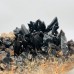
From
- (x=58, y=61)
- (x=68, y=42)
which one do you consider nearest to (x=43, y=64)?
(x=58, y=61)

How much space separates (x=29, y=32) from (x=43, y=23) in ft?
4.79

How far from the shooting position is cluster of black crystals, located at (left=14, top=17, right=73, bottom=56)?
135 ft

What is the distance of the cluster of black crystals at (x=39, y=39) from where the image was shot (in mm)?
41050

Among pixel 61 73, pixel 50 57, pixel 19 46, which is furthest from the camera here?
pixel 19 46

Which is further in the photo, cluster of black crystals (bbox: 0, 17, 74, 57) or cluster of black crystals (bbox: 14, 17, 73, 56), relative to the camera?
cluster of black crystals (bbox: 14, 17, 73, 56)

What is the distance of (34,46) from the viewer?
41719 mm

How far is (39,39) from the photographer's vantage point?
41750 millimetres

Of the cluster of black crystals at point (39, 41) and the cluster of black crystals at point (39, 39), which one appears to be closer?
the cluster of black crystals at point (39, 41)

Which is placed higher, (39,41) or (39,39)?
(39,39)

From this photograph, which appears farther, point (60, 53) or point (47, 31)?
point (47, 31)

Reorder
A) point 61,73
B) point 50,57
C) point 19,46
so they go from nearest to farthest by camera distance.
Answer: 1. point 61,73
2. point 50,57
3. point 19,46

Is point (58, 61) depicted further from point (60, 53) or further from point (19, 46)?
point (19, 46)

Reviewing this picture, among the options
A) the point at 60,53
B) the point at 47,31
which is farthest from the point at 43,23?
the point at 60,53

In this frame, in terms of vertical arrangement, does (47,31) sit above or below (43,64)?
above
